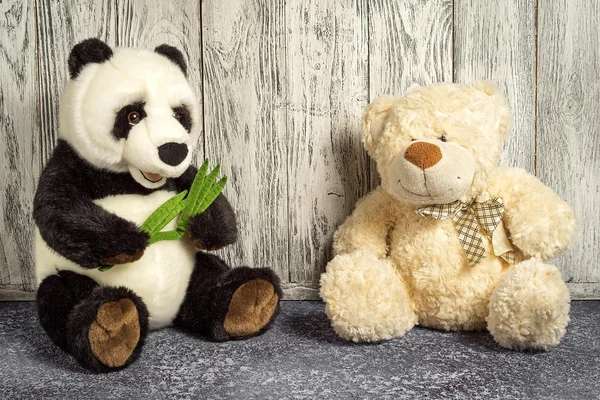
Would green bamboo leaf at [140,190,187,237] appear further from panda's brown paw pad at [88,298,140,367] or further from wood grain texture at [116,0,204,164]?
wood grain texture at [116,0,204,164]

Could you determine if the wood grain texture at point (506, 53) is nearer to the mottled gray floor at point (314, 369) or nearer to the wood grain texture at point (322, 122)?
the wood grain texture at point (322, 122)

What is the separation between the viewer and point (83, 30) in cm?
140

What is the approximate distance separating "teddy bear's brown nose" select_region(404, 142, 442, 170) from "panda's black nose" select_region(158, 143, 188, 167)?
0.41m

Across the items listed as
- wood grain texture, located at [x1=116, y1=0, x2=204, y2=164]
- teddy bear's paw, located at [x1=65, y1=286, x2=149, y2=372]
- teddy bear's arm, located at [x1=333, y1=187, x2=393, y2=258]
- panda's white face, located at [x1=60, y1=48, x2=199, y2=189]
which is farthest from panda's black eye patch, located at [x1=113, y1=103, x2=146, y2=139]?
teddy bear's arm, located at [x1=333, y1=187, x2=393, y2=258]

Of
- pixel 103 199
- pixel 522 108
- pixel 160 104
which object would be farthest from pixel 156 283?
pixel 522 108

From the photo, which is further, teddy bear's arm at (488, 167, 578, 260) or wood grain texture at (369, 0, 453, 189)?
wood grain texture at (369, 0, 453, 189)

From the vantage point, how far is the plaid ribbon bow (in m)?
1.15

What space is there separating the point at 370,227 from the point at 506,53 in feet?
1.70

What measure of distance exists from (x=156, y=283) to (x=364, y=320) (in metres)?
0.38

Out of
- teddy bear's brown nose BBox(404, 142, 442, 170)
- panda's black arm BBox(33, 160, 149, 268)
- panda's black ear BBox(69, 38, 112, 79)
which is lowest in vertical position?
panda's black arm BBox(33, 160, 149, 268)

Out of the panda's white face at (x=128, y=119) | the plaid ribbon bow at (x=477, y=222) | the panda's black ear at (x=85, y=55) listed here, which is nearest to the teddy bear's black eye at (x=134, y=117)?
the panda's white face at (x=128, y=119)

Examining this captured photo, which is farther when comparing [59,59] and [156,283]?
[59,59]

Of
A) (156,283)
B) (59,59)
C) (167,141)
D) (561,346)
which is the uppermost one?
(59,59)

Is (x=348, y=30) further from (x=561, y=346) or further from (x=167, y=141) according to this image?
(x=561, y=346)
